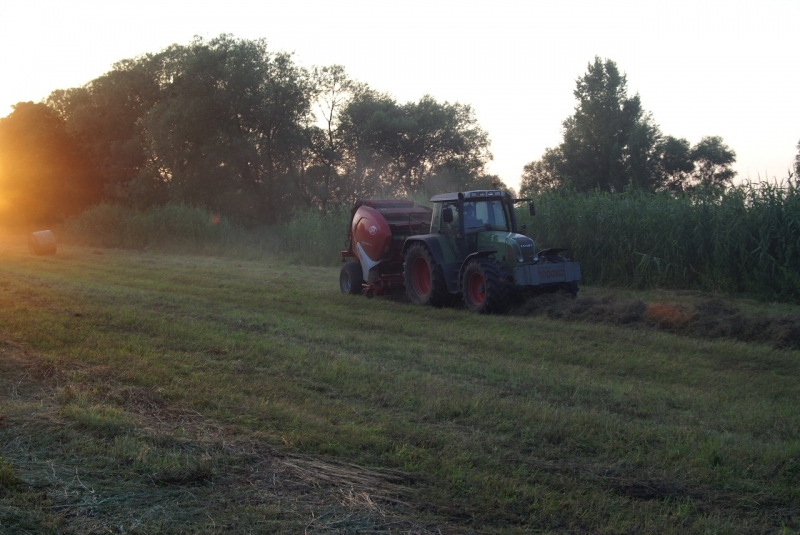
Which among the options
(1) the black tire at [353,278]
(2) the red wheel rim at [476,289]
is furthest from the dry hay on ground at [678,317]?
(1) the black tire at [353,278]

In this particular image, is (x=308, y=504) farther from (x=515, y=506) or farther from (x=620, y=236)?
(x=620, y=236)

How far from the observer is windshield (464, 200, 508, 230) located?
1248 cm

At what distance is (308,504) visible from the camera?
13.0 ft

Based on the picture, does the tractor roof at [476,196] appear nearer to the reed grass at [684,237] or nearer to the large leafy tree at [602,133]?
the reed grass at [684,237]

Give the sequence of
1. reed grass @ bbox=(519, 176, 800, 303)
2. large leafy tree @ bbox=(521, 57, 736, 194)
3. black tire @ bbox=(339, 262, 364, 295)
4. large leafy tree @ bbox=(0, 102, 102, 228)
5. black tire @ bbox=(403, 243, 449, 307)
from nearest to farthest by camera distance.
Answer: black tire @ bbox=(403, 243, 449, 307), reed grass @ bbox=(519, 176, 800, 303), black tire @ bbox=(339, 262, 364, 295), large leafy tree @ bbox=(521, 57, 736, 194), large leafy tree @ bbox=(0, 102, 102, 228)

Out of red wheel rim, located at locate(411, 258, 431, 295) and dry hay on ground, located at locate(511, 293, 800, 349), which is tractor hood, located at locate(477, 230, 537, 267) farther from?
red wheel rim, located at locate(411, 258, 431, 295)

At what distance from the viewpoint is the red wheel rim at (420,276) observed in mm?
13195

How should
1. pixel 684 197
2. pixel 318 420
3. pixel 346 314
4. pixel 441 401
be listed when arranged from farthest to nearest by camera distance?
pixel 684 197
pixel 346 314
pixel 441 401
pixel 318 420

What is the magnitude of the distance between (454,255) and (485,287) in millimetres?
1280

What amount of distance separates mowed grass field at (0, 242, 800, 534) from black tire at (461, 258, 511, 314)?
121 cm

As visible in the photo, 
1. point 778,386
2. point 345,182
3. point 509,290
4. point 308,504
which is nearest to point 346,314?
point 509,290

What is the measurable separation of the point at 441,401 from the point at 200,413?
78.0 inches

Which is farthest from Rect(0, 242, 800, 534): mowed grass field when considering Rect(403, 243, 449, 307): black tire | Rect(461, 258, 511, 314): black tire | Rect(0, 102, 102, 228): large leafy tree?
Rect(0, 102, 102, 228): large leafy tree

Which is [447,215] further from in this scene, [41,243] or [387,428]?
[41,243]
